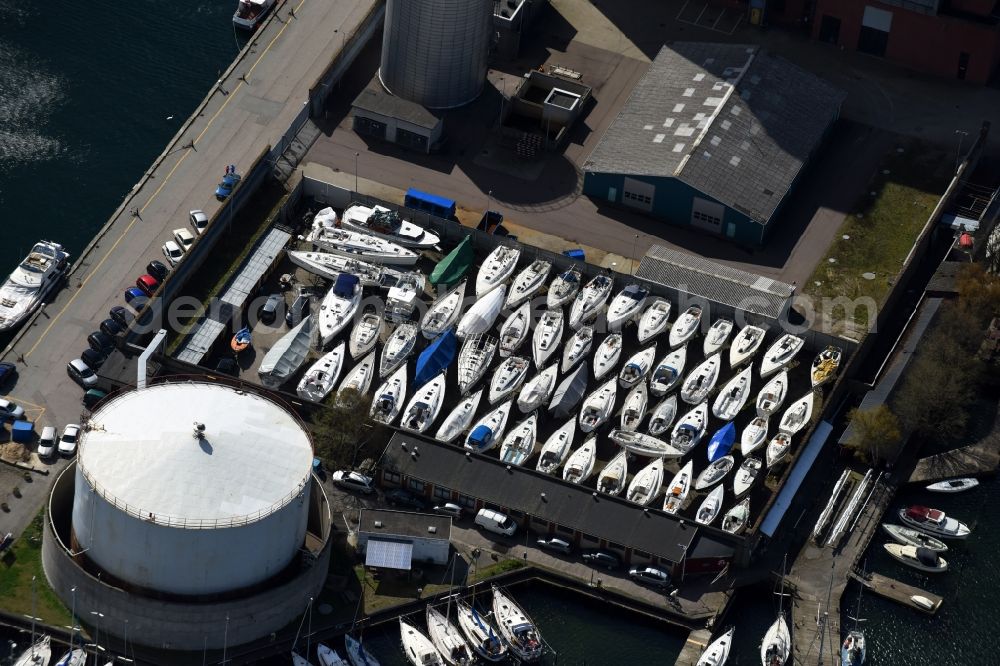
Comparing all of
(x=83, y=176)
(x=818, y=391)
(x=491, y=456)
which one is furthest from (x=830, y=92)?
(x=83, y=176)

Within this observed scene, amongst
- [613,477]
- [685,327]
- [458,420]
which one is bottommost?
[458,420]

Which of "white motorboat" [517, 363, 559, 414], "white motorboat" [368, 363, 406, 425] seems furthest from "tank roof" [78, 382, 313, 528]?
"white motorboat" [517, 363, 559, 414]

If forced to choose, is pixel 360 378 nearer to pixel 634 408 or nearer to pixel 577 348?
pixel 577 348

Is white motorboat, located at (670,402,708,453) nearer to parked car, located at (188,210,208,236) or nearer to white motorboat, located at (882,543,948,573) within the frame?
white motorboat, located at (882,543,948,573)

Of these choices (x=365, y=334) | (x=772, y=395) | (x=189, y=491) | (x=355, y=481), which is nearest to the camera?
(x=189, y=491)

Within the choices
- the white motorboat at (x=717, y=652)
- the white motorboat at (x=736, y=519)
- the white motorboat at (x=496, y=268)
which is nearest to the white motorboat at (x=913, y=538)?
the white motorboat at (x=736, y=519)

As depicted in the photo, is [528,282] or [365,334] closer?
[365,334]

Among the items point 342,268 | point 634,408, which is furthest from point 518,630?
point 342,268
